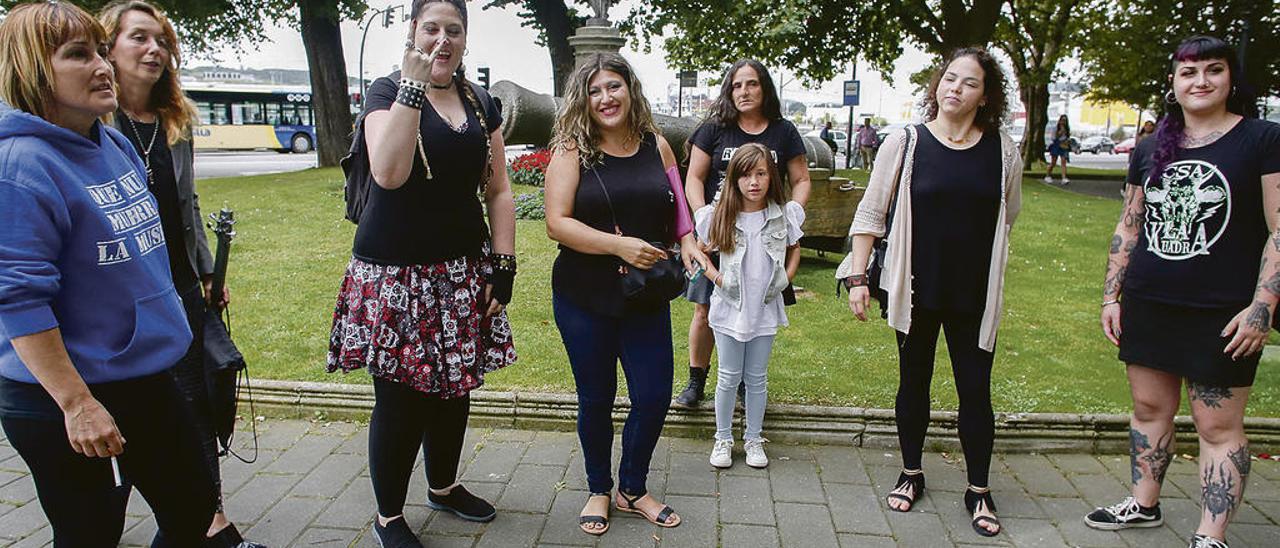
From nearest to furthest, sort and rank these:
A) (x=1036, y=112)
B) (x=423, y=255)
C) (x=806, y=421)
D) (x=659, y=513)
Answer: (x=423, y=255), (x=659, y=513), (x=806, y=421), (x=1036, y=112)

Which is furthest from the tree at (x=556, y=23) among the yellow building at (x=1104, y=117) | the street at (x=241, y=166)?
the yellow building at (x=1104, y=117)

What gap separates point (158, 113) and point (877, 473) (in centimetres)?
314

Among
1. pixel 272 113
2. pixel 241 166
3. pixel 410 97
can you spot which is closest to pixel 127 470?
pixel 410 97

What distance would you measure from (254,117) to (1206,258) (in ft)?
118

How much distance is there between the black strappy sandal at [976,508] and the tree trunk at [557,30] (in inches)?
795

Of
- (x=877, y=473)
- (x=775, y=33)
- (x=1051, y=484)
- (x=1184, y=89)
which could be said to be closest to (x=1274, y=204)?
Answer: (x=1184, y=89)

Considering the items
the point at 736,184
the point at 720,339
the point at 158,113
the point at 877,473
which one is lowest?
the point at 877,473

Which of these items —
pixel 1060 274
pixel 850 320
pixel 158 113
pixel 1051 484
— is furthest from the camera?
pixel 1060 274

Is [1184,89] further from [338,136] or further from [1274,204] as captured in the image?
[338,136]

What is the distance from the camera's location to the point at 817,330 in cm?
591

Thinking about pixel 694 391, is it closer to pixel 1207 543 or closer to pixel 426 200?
pixel 426 200

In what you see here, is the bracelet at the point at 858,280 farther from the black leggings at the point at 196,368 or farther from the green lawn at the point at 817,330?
the black leggings at the point at 196,368

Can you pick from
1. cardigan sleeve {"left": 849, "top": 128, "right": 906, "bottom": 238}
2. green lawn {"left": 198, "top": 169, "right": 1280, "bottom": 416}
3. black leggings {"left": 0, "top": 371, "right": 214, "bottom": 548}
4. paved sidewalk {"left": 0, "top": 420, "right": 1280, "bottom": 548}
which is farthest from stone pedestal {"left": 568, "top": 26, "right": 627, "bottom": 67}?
black leggings {"left": 0, "top": 371, "right": 214, "bottom": 548}

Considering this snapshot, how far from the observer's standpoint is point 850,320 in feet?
20.4
